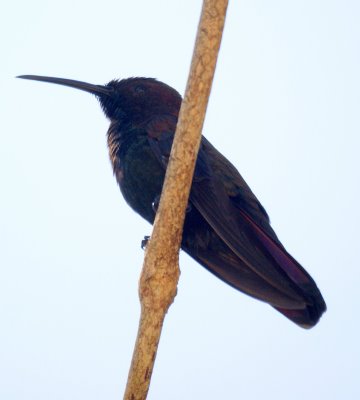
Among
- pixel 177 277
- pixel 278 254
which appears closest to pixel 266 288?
A: pixel 278 254

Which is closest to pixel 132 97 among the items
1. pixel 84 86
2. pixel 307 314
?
pixel 84 86

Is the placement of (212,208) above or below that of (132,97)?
below

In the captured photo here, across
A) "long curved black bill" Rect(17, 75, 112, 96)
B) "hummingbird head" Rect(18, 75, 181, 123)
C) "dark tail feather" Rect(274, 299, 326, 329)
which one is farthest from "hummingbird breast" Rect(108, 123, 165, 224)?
"dark tail feather" Rect(274, 299, 326, 329)

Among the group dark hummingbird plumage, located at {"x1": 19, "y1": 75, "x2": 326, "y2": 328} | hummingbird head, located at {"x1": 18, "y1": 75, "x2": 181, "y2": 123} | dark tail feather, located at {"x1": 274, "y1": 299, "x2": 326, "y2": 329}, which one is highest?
hummingbird head, located at {"x1": 18, "y1": 75, "x2": 181, "y2": 123}

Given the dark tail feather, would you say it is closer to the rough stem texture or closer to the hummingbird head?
the rough stem texture

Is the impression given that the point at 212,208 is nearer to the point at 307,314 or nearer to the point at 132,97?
the point at 307,314

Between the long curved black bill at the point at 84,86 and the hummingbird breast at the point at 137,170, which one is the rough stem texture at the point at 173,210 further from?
the long curved black bill at the point at 84,86

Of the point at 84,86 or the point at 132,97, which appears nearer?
the point at 132,97

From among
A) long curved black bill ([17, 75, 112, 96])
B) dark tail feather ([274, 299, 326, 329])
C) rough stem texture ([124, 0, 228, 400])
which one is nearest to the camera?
rough stem texture ([124, 0, 228, 400])
